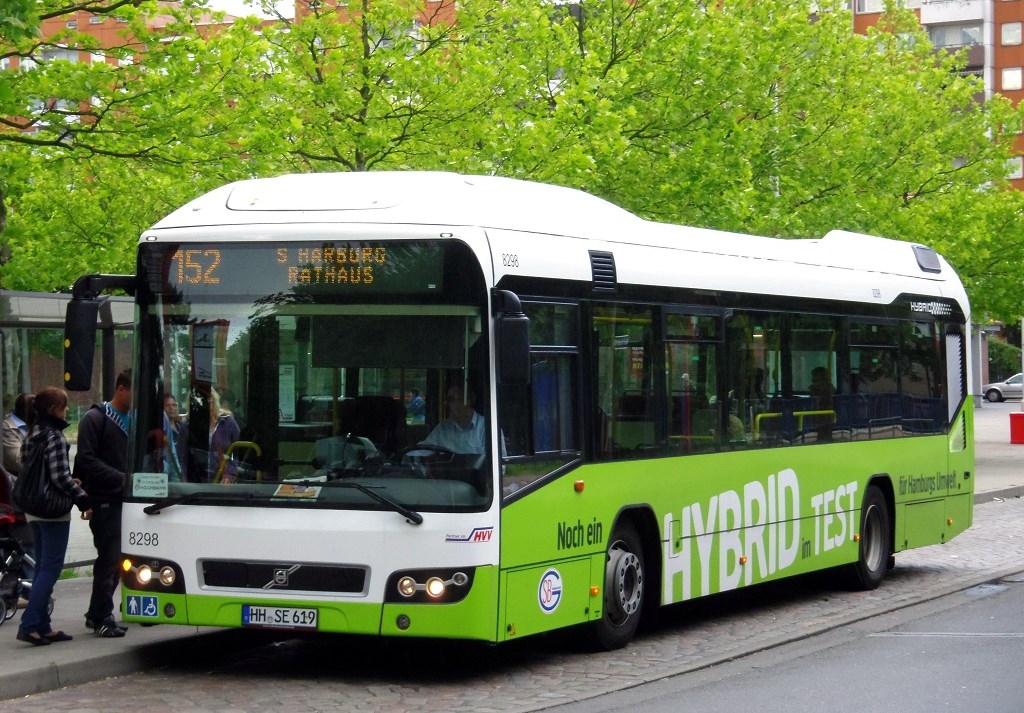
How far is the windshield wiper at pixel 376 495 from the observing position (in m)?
9.23

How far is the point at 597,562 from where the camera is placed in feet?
34.8

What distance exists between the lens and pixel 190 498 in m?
9.70

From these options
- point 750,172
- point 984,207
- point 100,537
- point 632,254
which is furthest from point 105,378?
point 984,207

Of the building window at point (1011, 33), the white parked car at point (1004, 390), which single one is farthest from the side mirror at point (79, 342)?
the building window at point (1011, 33)

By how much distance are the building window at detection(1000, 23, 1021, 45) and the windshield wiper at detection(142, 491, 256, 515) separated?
8769cm

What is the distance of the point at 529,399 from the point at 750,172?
52.9 ft

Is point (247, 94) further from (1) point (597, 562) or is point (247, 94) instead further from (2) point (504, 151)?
(1) point (597, 562)

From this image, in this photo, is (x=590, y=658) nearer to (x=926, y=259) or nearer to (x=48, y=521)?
(x=48, y=521)

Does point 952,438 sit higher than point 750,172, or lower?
lower

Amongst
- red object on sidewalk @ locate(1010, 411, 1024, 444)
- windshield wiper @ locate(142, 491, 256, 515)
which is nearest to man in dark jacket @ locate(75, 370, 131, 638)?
windshield wiper @ locate(142, 491, 256, 515)

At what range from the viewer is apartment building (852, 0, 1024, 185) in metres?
90.1

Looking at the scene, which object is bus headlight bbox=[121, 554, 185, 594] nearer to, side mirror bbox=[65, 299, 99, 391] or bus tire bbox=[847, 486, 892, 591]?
side mirror bbox=[65, 299, 99, 391]

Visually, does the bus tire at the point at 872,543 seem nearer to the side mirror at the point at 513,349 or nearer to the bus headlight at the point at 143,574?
the side mirror at the point at 513,349

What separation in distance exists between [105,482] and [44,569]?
737 mm
